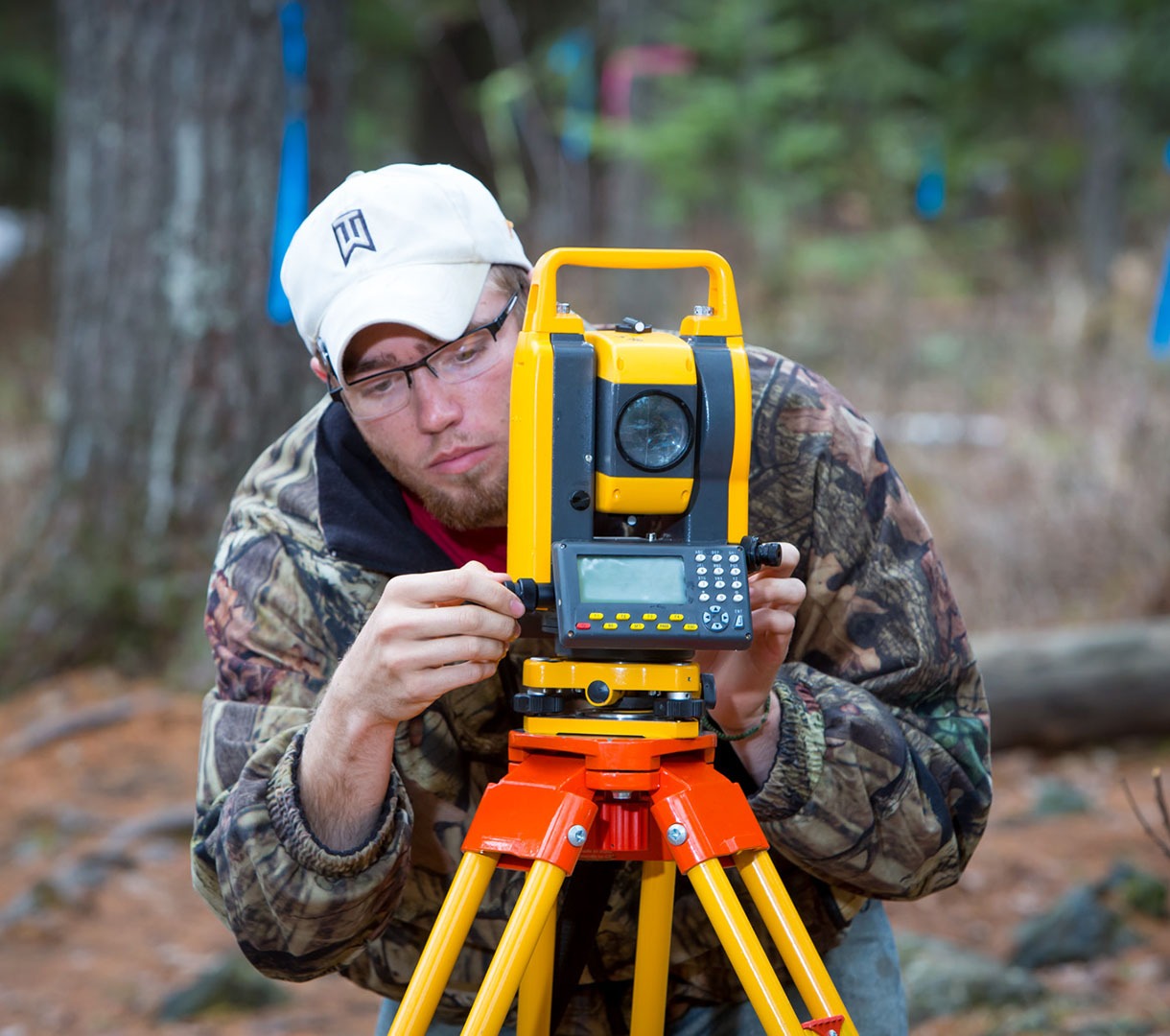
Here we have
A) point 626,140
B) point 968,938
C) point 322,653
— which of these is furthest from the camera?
point 626,140

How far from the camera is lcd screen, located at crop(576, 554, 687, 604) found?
1679 millimetres

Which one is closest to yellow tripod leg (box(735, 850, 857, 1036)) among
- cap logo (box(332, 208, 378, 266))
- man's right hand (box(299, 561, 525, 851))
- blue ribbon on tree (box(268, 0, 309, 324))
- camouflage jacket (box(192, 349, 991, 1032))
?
camouflage jacket (box(192, 349, 991, 1032))

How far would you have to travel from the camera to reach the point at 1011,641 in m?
5.49

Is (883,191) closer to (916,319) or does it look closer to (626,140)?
(916,319)

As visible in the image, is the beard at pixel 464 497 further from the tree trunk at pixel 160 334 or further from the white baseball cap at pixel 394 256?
the tree trunk at pixel 160 334

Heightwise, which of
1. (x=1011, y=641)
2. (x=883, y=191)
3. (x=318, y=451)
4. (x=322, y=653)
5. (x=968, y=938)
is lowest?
(x=968, y=938)

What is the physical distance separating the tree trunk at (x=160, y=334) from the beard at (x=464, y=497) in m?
3.61

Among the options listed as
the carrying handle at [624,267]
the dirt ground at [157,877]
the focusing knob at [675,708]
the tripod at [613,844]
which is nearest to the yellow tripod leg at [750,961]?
the tripod at [613,844]

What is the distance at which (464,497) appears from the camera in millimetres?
2254

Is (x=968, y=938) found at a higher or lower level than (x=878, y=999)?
lower

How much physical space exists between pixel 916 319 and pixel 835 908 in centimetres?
1144

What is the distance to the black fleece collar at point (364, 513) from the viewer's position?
232 cm

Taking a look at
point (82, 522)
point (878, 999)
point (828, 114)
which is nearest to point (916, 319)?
point (828, 114)

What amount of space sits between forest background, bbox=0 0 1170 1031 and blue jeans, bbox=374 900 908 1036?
3.06 m
